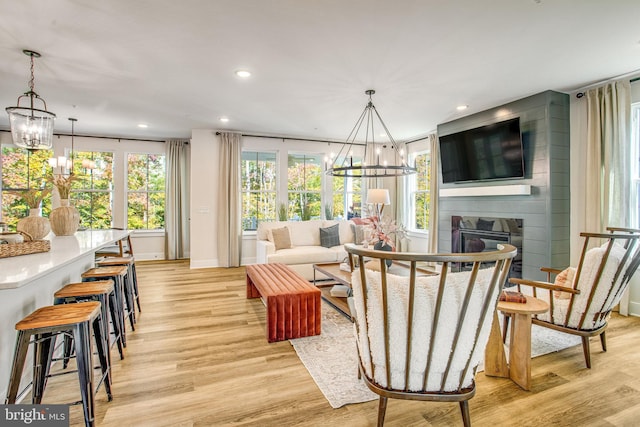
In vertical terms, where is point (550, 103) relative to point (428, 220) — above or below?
above

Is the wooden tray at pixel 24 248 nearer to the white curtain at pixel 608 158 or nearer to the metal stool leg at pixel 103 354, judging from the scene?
the metal stool leg at pixel 103 354

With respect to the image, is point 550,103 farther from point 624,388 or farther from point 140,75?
point 140,75

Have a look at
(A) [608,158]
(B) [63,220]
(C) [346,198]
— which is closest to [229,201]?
(C) [346,198]

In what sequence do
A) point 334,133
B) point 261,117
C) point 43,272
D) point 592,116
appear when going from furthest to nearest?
point 334,133 → point 261,117 → point 592,116 → point 43,272

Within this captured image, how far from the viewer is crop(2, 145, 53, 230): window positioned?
19.4 ft

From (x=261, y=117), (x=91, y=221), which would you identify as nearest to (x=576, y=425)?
(x=261, y=117)

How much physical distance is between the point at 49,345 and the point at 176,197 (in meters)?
5.39

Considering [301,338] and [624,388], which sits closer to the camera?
[624,388]

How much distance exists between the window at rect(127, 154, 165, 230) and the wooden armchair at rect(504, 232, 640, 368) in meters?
6.95

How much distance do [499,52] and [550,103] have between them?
1625 millimetres

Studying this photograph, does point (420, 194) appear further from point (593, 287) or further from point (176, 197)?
point (176, 197)

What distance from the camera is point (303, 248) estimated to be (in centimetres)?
520

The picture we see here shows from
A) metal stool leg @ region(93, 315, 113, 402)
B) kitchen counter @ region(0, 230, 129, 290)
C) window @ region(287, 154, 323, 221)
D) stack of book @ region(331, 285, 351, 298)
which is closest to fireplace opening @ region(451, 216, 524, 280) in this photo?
stack of book @ region(331, 285, 351, 298)

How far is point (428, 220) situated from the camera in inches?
258
